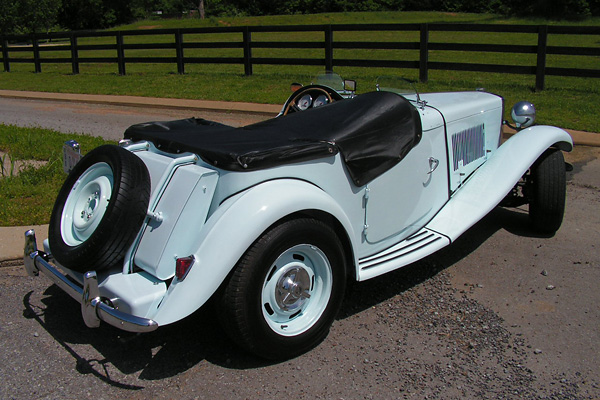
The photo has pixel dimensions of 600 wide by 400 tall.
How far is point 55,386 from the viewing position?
295 centimetres

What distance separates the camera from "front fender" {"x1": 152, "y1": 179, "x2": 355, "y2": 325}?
2.74 m

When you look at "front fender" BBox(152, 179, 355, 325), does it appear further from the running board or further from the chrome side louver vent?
the chrome side louver vent

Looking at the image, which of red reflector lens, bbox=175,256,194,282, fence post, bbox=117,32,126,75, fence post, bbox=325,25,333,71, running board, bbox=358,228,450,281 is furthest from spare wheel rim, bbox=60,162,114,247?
fence post, bbox=117,32,126,75

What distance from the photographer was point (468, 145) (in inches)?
181

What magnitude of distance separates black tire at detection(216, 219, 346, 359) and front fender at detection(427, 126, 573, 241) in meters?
1.14

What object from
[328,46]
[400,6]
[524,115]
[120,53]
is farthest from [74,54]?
[400,6]

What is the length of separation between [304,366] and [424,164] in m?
1.68

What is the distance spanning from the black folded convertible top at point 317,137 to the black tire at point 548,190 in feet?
4.61

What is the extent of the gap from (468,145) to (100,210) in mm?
2915

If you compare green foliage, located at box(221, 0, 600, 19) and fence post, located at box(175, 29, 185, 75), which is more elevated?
green foliage, located at box(221, 0, 600, 19)

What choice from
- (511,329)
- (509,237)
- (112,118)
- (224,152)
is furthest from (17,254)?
(112,118)

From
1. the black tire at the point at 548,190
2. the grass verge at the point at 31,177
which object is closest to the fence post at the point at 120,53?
the grass verge at the point at 31,177

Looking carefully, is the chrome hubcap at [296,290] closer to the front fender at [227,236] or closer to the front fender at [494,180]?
the front fender at [227,236]

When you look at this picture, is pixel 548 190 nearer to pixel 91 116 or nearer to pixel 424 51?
pixel 424 51
